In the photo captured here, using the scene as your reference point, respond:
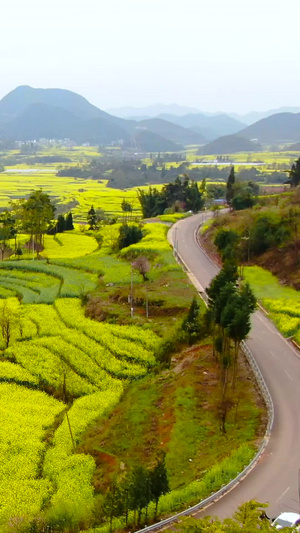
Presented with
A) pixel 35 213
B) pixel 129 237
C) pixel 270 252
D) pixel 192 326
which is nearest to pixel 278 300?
pixel 192 326

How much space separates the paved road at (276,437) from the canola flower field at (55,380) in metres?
5.33

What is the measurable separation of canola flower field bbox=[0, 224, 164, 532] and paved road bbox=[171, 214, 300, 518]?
17.5ft

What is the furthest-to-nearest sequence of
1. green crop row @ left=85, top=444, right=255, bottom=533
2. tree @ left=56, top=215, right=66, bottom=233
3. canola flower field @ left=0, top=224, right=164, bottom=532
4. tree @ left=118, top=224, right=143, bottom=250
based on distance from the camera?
tree @ left=56, top=215, right=66, bottom=233 → tree @ left=118, top=224, right=143, bottom=250 → canola flower field @ left=0, top=224, right=164, bottom=532 → green crop row @ left=85, top=444, right=255, bottom=533

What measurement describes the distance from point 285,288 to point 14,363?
69.3 feet

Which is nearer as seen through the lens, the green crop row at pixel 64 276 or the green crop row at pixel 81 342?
the green crop row at pixel 81 342

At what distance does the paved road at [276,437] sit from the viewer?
17.2 meters

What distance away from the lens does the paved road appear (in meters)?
17.2

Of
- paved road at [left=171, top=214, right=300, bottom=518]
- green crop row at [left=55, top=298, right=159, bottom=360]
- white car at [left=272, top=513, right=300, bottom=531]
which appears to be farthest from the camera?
green crop row at [left=55, top=298, right=159, bottom=360]

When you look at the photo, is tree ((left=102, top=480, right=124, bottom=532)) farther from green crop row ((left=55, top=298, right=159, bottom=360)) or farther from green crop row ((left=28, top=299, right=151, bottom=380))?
green crop row ((left=55, top=298, right=159, bottom=360))

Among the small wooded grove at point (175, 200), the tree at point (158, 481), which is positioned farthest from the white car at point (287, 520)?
the small wooded grove at point (175, 200)

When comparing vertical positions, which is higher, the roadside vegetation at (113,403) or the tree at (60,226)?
the tree at (60,226)

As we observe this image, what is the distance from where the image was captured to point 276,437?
21344 mm

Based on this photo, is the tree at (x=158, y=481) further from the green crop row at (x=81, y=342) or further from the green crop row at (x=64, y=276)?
the green crop row at (x=64, y=276)

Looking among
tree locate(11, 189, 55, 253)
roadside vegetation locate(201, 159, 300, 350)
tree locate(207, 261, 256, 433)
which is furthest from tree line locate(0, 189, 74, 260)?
tree locate(207, 261, 256, 433)
